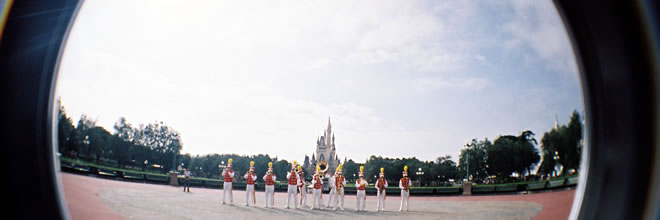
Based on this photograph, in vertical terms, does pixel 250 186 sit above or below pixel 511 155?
below

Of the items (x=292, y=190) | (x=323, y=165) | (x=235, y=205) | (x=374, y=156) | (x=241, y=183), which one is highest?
(x=374, y=156)

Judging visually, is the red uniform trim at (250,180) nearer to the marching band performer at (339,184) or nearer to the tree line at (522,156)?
the marching band performer at (339,184)

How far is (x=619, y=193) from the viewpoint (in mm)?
1293

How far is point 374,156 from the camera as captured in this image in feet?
9.85

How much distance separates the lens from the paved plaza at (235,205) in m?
2.19

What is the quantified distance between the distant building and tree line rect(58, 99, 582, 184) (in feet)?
0.96

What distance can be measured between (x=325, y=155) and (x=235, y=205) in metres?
0.94

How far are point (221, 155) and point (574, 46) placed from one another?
2408 millimetres

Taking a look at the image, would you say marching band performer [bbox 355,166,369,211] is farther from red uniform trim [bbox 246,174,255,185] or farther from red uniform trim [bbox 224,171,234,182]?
red uniform trim [bbox 224,171,234,182]

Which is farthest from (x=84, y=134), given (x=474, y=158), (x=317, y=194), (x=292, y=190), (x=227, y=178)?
(x=474, y=158)

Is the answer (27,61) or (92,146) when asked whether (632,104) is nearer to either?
(27,61)

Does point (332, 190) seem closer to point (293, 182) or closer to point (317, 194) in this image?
point (317, 194)

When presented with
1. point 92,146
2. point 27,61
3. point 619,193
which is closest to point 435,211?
point 619,193

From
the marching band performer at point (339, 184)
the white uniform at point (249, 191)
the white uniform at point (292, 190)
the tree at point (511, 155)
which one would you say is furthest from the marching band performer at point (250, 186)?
the tree at point (511, 155)
